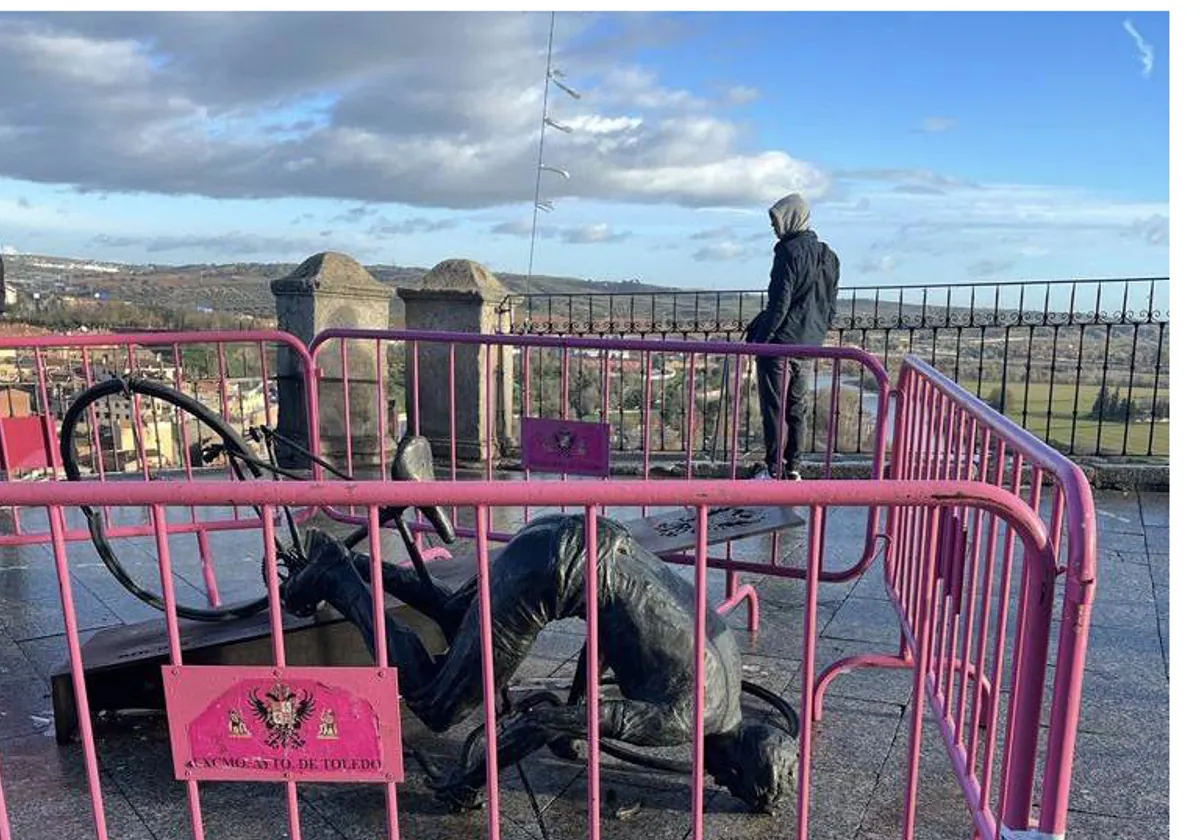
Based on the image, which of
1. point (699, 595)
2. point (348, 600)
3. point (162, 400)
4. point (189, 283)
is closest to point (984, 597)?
point (699, 595)

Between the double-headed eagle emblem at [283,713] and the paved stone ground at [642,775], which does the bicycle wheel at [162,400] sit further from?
the double-headed eagle emblem at [283,713]

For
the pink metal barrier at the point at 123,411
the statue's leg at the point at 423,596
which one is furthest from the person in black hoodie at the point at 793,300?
the statue's leg at the point at 423,596

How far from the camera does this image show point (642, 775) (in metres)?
3.26

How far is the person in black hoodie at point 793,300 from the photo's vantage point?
729 cm

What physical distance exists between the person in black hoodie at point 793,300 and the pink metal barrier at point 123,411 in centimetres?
362

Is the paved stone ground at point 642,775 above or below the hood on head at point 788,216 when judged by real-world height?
below

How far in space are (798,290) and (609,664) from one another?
511 centimetres

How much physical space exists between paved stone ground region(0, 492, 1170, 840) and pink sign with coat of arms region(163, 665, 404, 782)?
2.91 feet

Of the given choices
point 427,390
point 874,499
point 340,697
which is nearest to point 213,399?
point 427,390

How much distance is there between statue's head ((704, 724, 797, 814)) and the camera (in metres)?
2.90

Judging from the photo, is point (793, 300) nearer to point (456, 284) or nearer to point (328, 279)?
point (456, 284)

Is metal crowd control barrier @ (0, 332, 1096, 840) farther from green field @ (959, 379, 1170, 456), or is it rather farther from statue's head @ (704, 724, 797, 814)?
green field @ (959, 379, 1170, 456)

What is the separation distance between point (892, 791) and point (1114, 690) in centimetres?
153
